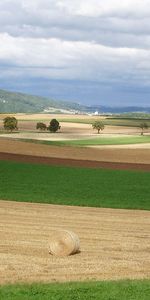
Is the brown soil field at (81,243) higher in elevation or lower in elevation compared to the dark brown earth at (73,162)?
higher

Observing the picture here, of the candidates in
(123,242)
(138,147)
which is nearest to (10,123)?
(138,147)

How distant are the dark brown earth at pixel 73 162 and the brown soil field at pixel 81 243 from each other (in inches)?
1242

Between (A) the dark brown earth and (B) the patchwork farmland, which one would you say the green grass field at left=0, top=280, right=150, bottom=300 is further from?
(A) the dark brown earth

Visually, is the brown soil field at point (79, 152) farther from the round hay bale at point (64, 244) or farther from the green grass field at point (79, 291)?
the green grass field at point (79, 291)

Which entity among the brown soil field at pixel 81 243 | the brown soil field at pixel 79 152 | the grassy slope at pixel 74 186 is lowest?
the brown soil field at pixel 79 152

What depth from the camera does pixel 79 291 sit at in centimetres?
1688

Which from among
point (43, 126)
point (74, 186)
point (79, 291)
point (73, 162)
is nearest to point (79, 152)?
point (73, 162)

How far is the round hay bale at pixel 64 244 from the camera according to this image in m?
21.8

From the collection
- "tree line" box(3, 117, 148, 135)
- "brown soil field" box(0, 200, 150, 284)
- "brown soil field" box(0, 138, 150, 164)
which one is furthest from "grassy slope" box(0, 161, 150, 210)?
"tree line" box(3, 117, 148, 135)

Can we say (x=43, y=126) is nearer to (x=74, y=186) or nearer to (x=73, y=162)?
(x=73, y=162)

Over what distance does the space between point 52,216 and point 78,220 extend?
177 centimetres

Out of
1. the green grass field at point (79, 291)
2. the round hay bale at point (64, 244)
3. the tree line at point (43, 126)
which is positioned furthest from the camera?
the tree line at point (43, 126)

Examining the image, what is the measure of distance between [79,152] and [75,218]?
180 feet

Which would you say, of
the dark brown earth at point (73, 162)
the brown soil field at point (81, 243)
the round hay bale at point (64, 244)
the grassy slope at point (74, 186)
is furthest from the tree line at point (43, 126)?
the round hay bale at point (64, 244)
